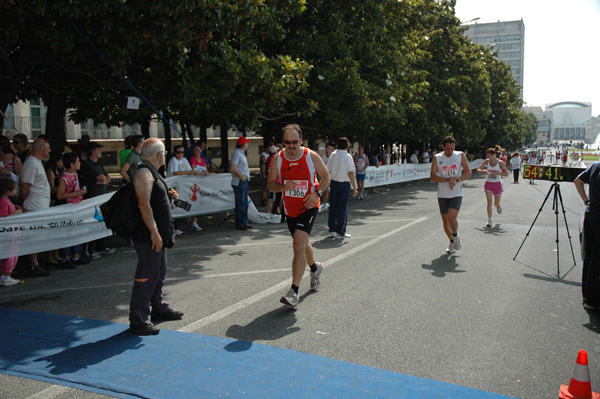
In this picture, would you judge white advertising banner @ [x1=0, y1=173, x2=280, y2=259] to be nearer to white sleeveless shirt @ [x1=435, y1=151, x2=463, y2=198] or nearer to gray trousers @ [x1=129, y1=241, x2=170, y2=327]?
gray trousers @ [x1=129, y1=241, x2=170, y2=327]

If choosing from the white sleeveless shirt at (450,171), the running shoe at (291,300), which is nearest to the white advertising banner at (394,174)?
the white sleeveless shirt at (450,171)

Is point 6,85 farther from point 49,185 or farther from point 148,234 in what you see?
point 148,234

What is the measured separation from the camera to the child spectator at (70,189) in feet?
26.2

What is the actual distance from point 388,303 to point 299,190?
5.26 ft

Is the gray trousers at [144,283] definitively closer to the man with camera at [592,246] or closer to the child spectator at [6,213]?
the child spectator at [6,213]

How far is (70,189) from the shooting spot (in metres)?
8.19

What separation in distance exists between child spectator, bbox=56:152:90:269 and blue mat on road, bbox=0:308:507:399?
3.21m

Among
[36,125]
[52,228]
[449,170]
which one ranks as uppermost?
[36,125]

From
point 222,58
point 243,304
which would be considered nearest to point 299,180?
point 243,304

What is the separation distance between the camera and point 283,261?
817 cm

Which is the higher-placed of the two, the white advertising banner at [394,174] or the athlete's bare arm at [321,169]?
the athlete's bare arm at [321,169]

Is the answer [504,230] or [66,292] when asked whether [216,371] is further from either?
[504,230]

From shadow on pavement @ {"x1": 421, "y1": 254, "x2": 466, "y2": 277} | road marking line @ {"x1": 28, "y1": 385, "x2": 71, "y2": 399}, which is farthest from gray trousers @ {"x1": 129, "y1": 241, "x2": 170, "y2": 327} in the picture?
shadow on pavement @ {"x1": 421, "y1": 254, "x2": 466, "y2": 277}

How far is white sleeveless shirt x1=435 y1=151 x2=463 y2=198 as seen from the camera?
29.3 feet
